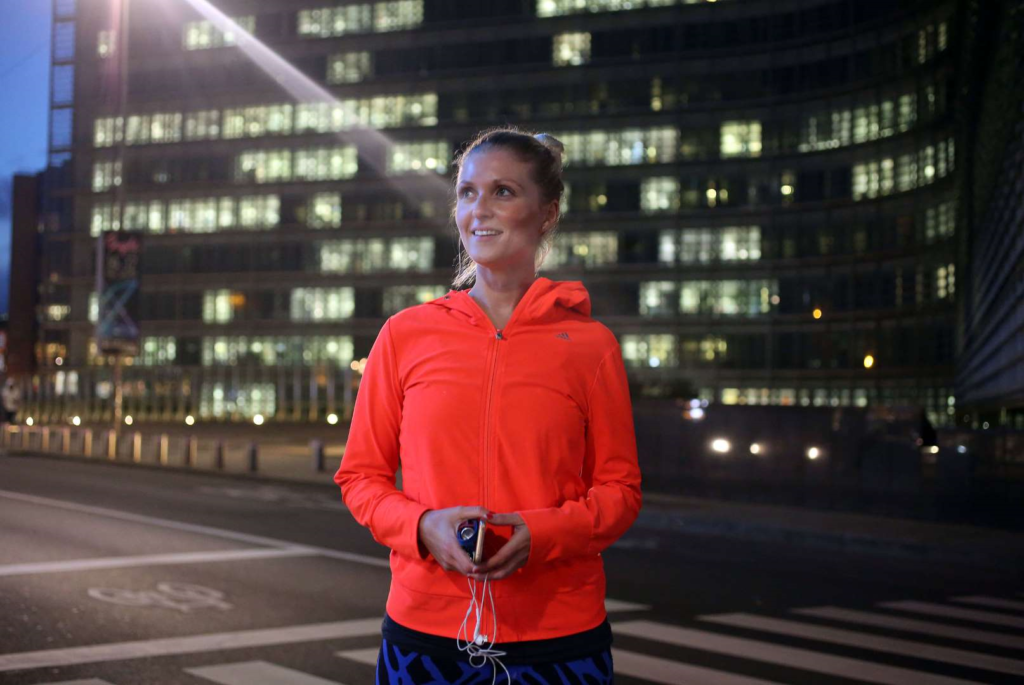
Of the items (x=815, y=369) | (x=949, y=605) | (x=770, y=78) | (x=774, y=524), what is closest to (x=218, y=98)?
(x=770, y=78)

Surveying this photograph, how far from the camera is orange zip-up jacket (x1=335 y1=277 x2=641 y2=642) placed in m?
2.90

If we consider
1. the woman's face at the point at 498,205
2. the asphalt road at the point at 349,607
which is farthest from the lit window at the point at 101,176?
the woman's face at the point at 498,205

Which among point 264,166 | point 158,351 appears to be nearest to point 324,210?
point 264,166

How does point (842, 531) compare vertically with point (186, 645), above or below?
below

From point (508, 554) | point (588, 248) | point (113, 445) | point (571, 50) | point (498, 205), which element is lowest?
point (113, 445)

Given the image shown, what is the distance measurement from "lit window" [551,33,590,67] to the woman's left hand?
81844mm

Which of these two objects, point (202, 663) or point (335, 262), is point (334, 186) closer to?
point (335, 262)

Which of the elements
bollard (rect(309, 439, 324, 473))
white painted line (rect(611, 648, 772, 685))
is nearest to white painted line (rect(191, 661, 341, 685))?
white painted line (rect(611, 648, 772, 685))

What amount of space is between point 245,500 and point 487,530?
19.9 meters

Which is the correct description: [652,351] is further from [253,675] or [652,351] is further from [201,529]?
[253,675]

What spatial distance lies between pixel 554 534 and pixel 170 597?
870 centimetres

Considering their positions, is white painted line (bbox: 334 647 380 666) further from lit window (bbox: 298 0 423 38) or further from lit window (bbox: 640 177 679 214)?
lit window (bbox: 298 0 423 38)

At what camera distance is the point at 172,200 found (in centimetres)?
9425

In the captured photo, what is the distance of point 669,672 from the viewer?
819cm
